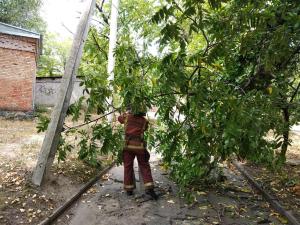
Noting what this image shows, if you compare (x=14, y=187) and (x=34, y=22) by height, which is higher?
(x=34, y=22)

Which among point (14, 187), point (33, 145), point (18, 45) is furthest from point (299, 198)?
point (18, 45)

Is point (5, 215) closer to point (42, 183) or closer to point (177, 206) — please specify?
point (42, 183)

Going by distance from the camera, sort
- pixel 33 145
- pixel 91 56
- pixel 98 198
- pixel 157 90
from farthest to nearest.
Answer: pixel 91 56 < pixel 33 145 < pixel 98 198 < pixel 157 90

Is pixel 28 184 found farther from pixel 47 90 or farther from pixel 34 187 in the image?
pixel 47 90

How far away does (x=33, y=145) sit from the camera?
11.7 meters

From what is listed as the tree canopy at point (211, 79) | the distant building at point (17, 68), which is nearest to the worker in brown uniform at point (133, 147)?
the tree canopy at point (211, 79)

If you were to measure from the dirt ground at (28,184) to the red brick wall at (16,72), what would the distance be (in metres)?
→ 7.58

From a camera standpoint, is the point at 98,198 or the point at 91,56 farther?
the point at 91,56

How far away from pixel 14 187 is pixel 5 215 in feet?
4.24

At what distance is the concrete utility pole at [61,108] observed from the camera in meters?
7.46

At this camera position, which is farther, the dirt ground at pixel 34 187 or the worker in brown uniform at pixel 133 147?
the worker in brown uniform at pixel 133 147

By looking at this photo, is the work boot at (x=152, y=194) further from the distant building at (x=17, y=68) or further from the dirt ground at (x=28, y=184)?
the distant building at (x=17, y=68)

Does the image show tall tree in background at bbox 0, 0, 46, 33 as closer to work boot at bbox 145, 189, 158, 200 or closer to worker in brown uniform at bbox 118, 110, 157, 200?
worker in brown uniform at bbox 118, 110, 157, 200

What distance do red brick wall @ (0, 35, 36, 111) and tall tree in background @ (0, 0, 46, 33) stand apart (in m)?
20.8
